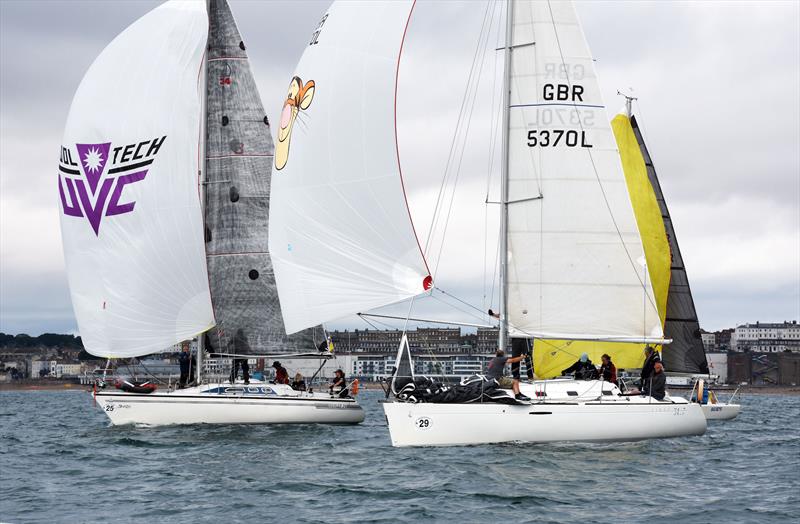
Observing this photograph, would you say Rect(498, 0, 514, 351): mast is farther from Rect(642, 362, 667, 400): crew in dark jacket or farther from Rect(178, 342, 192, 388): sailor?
Rect(178, 342, 192, 388): sailor

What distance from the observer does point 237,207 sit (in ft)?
82.2

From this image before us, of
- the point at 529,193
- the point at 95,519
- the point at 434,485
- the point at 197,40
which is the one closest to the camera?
the point at 95,519

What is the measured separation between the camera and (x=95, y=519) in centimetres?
1215

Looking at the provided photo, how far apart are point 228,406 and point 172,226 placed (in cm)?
398

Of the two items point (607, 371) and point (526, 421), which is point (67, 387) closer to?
point (607, 371)

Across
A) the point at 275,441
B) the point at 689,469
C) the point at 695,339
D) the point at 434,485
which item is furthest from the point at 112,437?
the point at 695,339

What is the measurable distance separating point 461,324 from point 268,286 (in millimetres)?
8897

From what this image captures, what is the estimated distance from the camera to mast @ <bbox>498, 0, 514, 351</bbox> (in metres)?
18.8

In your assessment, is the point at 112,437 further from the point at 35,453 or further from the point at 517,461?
the point at 517,461

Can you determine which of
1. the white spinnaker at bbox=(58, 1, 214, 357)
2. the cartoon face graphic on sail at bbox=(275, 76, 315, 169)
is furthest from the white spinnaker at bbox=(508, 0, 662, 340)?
the white spinnaker at bbox=(58, 1, 214, 357)

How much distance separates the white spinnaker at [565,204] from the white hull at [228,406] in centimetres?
603

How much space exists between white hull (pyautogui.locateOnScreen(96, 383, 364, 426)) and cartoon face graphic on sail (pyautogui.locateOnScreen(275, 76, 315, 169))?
5712 mm

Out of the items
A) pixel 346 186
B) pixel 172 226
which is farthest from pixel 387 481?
pixel 172 226

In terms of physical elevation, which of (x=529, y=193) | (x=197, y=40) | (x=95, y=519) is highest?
(x=197, y=40)
